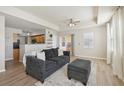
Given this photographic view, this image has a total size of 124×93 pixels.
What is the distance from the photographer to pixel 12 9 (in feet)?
10.2

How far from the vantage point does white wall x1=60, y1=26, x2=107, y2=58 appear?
18.3 ft

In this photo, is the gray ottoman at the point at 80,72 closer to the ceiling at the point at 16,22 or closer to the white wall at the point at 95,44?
the ceiling at the point at 16,22

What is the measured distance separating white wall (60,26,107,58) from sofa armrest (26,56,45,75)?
4685mm

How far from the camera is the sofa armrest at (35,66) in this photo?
2.37m

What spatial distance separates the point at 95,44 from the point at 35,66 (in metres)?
4.84

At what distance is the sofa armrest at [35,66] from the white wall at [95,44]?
469 cm

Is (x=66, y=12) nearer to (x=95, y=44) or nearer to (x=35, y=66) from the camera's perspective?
(x=35, y=66)

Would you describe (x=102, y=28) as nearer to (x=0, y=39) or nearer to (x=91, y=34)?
(x=91, y=34)


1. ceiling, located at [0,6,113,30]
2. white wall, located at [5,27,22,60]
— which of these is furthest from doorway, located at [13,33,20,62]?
ceiling, located at [0,6,113,30]

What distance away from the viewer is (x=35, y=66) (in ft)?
8.32

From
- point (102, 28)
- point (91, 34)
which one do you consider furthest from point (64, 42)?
point (102, 28)

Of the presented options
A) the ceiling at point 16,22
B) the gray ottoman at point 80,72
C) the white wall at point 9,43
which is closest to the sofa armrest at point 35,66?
the gray ottoman at point 80,72

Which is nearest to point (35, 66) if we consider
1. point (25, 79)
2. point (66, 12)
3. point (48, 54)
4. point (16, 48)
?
point (25, 79)
